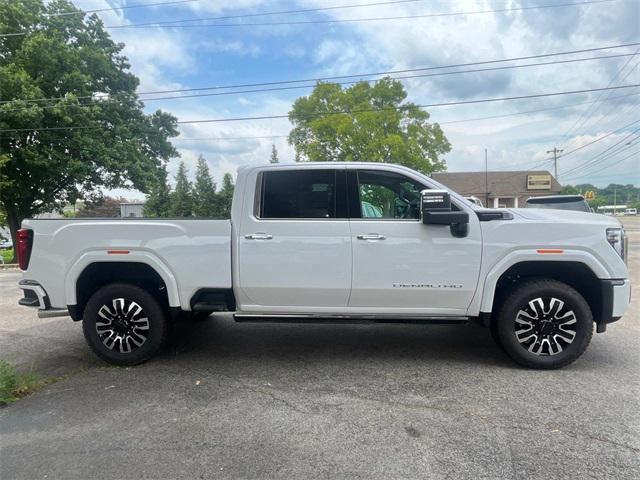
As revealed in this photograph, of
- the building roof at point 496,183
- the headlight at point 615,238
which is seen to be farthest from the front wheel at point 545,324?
the building roof at point 496,183

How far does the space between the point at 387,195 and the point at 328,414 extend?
2167 millimetres

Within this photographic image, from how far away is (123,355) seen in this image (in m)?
4.37

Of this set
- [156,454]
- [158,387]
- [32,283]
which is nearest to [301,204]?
[158,387]

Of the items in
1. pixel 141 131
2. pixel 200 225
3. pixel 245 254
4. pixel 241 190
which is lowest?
pixel 245 254

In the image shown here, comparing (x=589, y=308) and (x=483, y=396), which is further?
(x=589, y=308)

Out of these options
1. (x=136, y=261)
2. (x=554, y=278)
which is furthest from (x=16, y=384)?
(x=554, y=278)

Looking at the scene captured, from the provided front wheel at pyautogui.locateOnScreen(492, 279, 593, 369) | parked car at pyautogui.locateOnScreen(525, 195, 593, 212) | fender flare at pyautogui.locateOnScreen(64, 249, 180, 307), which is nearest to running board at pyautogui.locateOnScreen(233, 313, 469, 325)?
front wheel at pyautogui.locateOnScreen(492, 279, 593, 369)

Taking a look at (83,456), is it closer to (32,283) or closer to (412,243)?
(32,283)

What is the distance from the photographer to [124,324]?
436 cm

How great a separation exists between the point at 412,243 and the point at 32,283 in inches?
150

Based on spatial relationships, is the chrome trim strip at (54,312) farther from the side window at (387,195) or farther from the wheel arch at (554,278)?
the wheel arch at (554,278)

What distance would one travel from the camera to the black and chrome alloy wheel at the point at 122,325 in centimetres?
434

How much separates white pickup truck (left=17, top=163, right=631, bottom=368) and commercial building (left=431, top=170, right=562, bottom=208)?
47.9m

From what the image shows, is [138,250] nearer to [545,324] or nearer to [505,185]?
[545,324]
